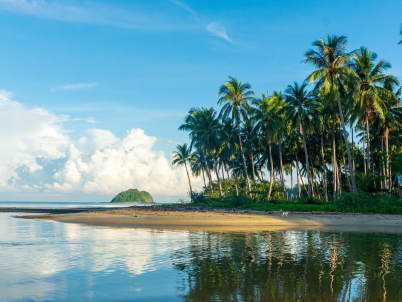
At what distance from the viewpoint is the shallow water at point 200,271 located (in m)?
6.38

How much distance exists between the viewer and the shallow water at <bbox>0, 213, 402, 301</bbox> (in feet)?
20.9

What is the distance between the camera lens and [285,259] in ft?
32.4

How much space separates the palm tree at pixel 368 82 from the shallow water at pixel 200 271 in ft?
74.2

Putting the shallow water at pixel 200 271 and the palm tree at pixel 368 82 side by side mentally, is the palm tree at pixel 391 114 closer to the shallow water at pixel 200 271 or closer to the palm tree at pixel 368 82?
the palm tree at pixel 368 82

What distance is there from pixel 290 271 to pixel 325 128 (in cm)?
3626

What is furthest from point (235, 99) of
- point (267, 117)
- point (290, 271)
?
point (290, 271)

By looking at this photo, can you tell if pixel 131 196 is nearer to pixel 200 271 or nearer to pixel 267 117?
pixel 267 117

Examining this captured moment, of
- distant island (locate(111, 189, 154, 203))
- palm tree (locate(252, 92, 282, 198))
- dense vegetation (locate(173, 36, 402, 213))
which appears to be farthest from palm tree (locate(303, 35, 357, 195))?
distant island (locate(111, 189, 154, 203))

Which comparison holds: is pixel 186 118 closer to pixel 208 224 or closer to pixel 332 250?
pixel 208 224

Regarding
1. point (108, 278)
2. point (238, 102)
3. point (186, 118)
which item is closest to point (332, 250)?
point (108, 278)

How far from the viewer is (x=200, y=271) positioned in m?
8.30

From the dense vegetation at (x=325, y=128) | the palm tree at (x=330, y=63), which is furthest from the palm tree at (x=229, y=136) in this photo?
the palm tree at (x=330, y=63)

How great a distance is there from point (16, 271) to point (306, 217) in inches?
819

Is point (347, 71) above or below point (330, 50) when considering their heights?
below
